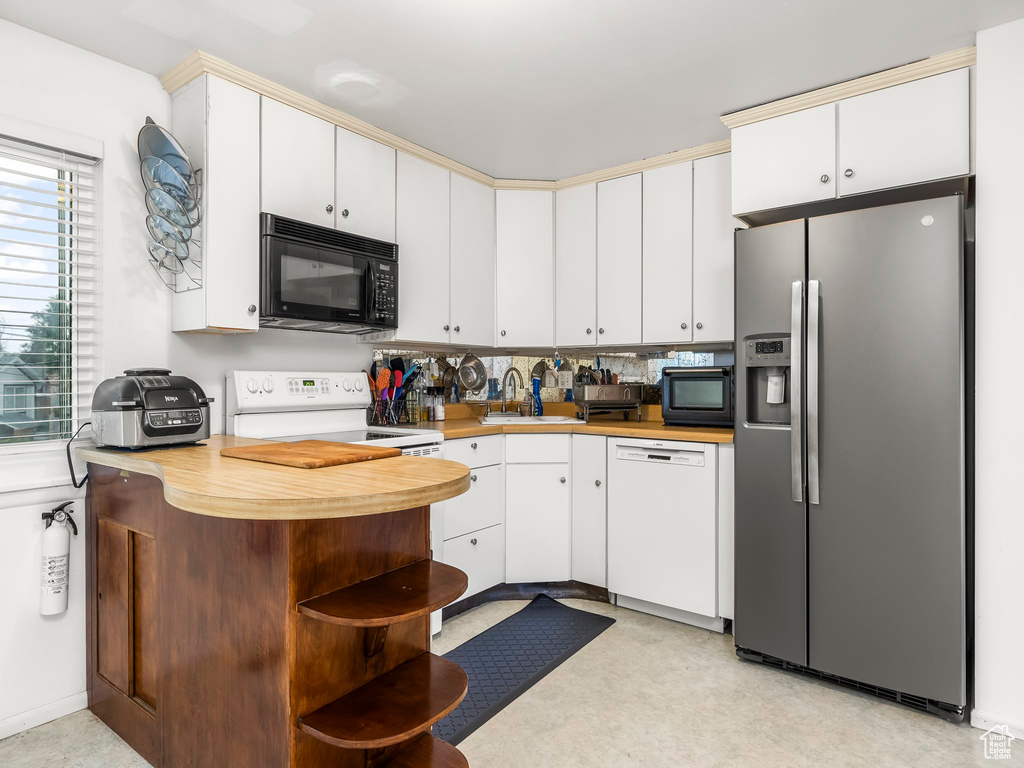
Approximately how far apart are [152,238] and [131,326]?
1.18 feet

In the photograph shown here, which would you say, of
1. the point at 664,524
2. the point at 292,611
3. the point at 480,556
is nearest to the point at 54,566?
the point at 292,611

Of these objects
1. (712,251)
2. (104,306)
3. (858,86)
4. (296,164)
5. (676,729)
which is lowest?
(676,729)

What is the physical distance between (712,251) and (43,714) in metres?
3.39

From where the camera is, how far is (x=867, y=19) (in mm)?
1995

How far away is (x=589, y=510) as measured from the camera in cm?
316

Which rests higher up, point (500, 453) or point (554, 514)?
point (500, 453)

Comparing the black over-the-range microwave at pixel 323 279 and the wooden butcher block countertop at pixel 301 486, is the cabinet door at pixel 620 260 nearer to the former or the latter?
the black over-the-range microwave at pixel 323 279

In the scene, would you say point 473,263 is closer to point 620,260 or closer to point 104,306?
point 620,260

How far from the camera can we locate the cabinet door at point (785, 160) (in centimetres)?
246

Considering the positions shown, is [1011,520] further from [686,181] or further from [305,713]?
[305,713]

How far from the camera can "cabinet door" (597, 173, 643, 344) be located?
3.29 m

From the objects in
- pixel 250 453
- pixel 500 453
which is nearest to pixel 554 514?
pixel 500 453

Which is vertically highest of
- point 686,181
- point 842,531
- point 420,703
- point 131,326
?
point 686,181

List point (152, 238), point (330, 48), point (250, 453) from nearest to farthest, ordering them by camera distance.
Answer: point (250, 453)
point (330, 48)
point (152, 238)
